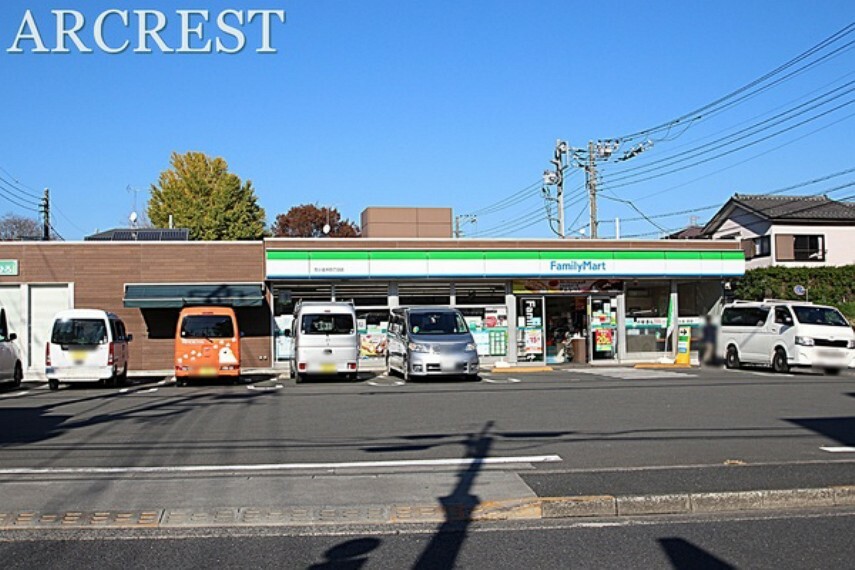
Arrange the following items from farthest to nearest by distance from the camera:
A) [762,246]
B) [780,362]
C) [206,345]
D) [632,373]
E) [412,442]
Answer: [762,246] → [632,373] → [780,362] → [206,345] → [412,442]

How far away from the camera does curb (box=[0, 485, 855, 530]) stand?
742cm

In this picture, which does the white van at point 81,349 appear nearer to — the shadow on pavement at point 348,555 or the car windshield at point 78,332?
the car windshield at point 78,332

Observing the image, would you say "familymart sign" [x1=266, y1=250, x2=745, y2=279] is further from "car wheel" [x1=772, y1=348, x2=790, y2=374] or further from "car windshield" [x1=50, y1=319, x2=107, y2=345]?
"car wheel" [x1=772, y1=348, x2=790, y2=374]

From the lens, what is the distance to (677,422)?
13.2 m

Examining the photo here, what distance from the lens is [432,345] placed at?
22422mm

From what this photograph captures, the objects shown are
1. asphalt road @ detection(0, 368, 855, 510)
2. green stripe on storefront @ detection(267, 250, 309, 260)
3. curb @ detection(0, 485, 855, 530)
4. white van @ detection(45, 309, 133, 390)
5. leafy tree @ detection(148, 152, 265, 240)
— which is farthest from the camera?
leafy tree @ detection(148, 152, 265, 240)

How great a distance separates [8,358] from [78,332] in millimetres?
2169

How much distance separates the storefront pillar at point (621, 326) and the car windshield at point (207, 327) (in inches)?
556

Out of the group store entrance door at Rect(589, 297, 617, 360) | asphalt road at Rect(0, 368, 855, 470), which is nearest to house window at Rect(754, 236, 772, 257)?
store entrance door at Rect(589, 297, 617, 360)

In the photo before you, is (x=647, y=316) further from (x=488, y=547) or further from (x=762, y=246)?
(x=488, y=547)

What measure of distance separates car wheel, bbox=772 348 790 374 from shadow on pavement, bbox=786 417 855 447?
9873 mm

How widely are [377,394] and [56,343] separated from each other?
875 centimetres

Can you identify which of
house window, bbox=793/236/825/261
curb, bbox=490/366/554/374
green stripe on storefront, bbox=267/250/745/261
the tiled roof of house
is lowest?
curb, bbox=490/366/554/374

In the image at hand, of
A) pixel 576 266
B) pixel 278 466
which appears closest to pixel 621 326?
pixel 576 266
